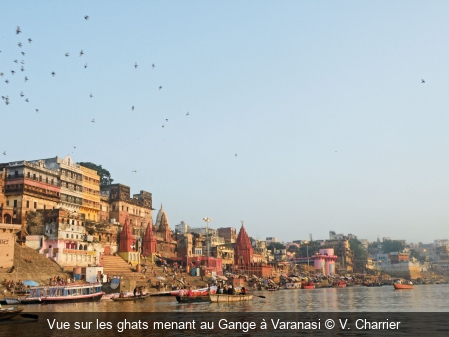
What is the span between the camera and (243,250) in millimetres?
88000

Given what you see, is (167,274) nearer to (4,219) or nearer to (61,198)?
(61,198)

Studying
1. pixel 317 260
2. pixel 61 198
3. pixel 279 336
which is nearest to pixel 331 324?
pixel 279 336

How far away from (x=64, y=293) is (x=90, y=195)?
2826cm

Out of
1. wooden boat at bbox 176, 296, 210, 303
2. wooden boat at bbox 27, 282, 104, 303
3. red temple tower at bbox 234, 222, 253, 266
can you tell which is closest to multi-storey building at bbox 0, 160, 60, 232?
wooden boat at bbox 27, 282, 104, 303

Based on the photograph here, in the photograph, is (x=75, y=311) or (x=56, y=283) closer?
(x=75, y=311)

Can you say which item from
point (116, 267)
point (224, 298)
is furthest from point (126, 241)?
point (224, 298)

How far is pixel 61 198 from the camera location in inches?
2366

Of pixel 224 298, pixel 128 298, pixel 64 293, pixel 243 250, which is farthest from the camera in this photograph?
pixel 243 250

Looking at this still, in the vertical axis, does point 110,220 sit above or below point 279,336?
above

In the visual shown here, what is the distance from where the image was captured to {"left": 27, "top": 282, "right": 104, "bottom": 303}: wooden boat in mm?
38094

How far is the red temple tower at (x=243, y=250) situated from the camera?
86875 millimetres

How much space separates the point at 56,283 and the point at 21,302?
6.85 metres

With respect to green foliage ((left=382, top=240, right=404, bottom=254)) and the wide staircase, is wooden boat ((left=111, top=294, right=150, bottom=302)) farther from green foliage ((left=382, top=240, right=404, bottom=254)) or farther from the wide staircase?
green foliage ((left=382, top=240, right=404, bottom=254))

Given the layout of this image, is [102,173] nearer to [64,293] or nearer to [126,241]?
[126,241]
